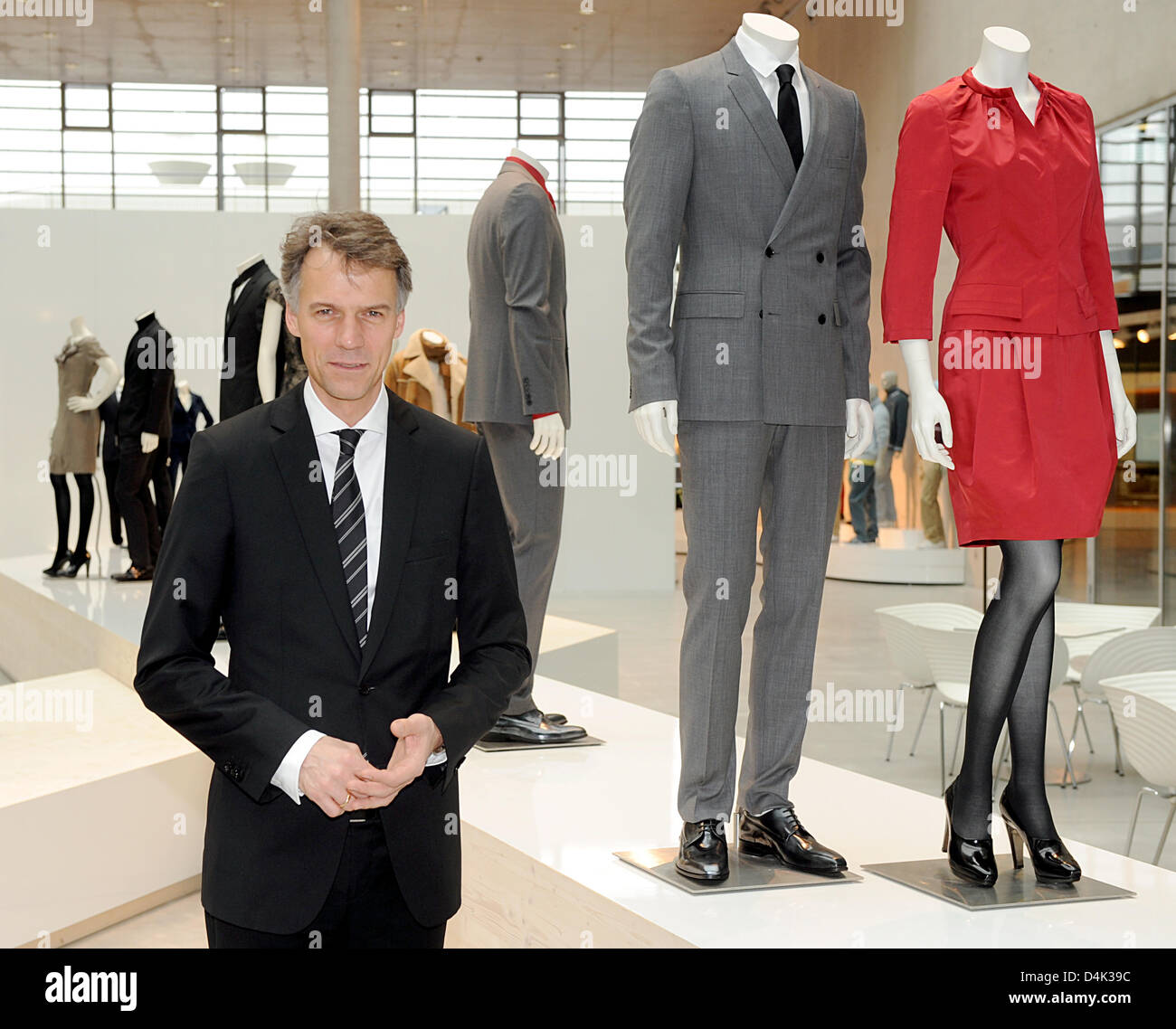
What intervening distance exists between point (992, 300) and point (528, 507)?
1718 mm

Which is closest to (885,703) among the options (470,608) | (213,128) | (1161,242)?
(1161,242)

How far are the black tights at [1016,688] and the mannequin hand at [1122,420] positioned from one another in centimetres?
25

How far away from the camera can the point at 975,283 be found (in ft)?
7.75

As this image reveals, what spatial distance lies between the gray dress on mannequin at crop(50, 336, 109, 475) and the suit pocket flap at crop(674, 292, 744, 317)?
6.73 meters

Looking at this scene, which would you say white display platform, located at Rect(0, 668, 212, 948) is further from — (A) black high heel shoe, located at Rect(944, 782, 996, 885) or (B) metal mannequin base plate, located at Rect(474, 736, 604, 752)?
(A) black high heel shoe, located at Rect(944, 782, 996, 885)

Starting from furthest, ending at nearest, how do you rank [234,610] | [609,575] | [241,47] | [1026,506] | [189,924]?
[241,47] < [609,575] < [189,924] < [1026,506] < [234,610]

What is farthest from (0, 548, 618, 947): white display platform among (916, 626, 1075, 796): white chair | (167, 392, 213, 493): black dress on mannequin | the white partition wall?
the white partition wall

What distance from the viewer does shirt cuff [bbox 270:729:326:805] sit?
1404mm

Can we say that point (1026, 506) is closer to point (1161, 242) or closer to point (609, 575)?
point (1161, 242)

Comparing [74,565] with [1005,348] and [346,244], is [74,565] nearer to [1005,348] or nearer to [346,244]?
[1005,348]

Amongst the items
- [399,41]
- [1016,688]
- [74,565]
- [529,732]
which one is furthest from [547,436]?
[399,41]

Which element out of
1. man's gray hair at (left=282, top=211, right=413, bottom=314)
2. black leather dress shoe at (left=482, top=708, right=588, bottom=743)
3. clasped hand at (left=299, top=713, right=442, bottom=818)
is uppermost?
man's gray hair at (left=282, top=211, right=413, bottom=314)

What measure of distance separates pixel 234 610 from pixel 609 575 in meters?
11.0
